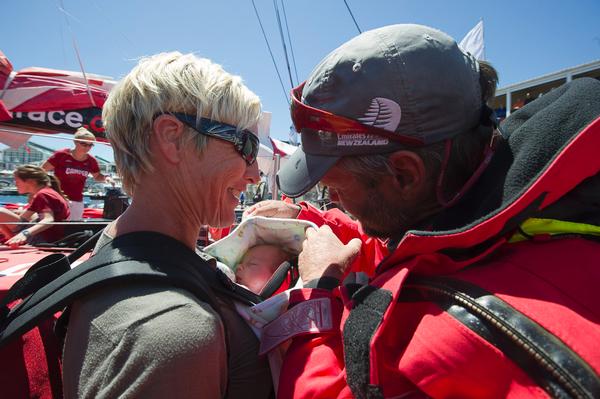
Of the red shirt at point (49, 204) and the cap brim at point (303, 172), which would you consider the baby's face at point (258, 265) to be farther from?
the red shirt at point (49, 204)

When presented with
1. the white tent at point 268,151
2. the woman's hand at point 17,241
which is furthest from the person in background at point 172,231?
the white tent at point 268,151

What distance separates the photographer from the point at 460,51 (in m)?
1.13

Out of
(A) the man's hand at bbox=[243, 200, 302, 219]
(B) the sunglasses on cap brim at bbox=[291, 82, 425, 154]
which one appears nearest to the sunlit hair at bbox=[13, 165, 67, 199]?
(A) the man's hand at bbox=[243, 200, 302, 219]

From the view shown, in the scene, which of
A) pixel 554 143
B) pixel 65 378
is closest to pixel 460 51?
pixel 554 143

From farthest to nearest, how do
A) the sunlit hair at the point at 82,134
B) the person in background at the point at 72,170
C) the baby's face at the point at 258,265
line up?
1. the person in background at the point at 72,170
2. the sunlit hair at the point at 82,134
3. the baby's face at the point at 258,265

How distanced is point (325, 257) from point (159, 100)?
3.19 ft

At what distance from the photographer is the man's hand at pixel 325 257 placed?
1458 mm

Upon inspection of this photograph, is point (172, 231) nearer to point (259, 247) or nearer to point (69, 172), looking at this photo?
point (259, 247)

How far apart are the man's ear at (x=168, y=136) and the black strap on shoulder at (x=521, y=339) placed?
102cm

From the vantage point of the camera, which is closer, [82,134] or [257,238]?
[257,238]

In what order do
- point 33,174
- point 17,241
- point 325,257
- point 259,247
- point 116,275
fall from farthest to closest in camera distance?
point 33,174, point 17,241, point 259,247, point 325,257, point 116,275

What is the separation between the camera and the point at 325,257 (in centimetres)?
159

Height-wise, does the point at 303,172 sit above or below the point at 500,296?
above

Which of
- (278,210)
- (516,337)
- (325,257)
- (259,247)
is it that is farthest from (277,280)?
(516,337)
